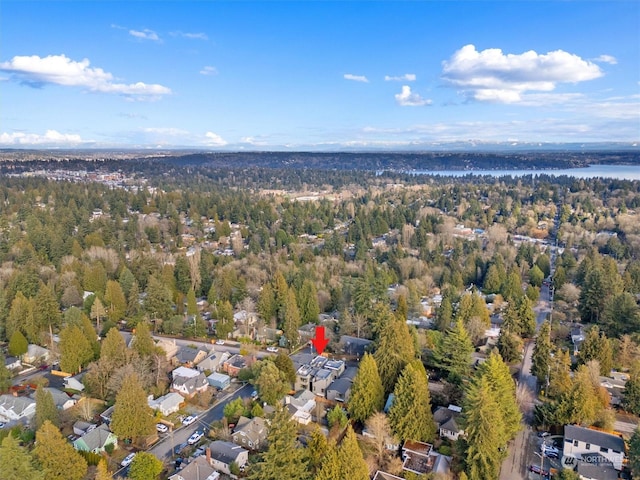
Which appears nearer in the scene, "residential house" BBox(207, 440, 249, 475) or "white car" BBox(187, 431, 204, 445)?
"residential house" BBox(207, 440, 249, 475)

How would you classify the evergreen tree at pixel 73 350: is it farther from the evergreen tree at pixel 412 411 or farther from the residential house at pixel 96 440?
the evergreen tree at pixel 412 411

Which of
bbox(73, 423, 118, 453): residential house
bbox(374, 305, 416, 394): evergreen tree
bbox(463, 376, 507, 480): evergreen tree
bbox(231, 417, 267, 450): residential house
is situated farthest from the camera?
bbox(374, 305, 416, 394): evergreen tree

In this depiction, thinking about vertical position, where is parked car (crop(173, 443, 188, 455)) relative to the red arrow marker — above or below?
below

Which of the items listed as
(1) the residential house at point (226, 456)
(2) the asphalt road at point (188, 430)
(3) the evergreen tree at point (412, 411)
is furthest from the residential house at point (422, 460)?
(2) the asphalt road at point (188, 430)

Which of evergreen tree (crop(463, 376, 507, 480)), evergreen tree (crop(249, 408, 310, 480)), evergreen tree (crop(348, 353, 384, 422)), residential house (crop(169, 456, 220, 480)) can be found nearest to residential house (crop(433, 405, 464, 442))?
evergreen tree (crop(463, 376, 507, 480))

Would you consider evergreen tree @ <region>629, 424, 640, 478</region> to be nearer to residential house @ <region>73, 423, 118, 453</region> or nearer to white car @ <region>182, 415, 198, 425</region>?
white car @ <region>182, 415, 198, 425</region>

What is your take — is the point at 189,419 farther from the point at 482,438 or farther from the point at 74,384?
the point at 482,438

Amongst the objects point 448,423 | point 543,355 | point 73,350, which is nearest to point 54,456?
point 73,350
